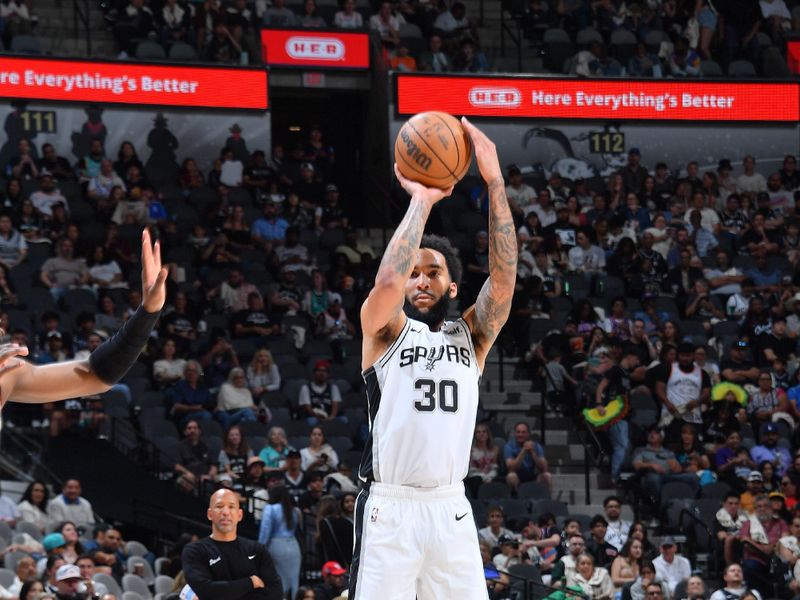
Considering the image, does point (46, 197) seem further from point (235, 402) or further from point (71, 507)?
point (71, 507)

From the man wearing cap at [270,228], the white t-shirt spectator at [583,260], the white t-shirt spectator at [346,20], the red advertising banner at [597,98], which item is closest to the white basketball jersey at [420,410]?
the man wearing cap at [270,228]

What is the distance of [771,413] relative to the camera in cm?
1691

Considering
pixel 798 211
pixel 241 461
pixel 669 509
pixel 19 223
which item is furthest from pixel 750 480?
pixel 19 223

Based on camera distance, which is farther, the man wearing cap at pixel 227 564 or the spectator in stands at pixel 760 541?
the spectator in stands at pixel 760 541

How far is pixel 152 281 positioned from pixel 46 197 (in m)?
13.5

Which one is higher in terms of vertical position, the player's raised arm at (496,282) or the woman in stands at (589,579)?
the player's raised arm at (496,282)

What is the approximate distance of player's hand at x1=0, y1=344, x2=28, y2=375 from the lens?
4.65 metres

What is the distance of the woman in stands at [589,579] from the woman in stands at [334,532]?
87.2 inches

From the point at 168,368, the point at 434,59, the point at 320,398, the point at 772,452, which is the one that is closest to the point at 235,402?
the point at 168,368

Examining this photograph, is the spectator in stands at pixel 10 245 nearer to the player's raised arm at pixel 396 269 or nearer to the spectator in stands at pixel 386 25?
the spectator in stands at pixel 386 25

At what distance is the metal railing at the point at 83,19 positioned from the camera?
20.0m

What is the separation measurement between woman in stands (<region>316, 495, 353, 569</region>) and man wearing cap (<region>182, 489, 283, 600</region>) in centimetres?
353

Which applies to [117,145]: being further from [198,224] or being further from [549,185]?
[549,185]

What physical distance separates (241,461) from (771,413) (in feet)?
21.2
